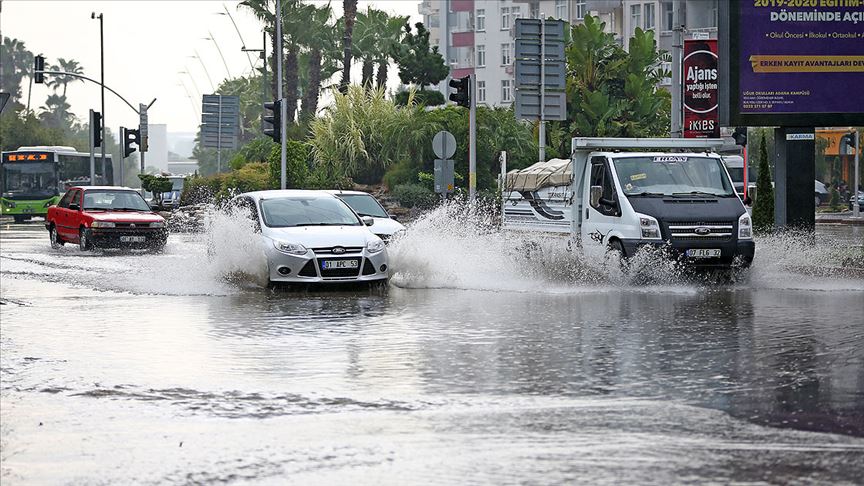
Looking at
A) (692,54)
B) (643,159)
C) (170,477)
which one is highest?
(692,54)

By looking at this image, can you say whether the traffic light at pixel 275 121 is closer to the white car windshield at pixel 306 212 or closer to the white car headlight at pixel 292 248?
the white car windshield at pixel 306 212

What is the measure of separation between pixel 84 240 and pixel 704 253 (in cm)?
1856

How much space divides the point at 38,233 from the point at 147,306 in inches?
1268

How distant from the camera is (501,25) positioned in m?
107

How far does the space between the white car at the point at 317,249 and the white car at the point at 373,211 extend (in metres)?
3.99

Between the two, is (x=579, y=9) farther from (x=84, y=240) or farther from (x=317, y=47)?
(x=84, y=240)

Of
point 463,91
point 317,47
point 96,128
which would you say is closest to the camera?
point 463,91

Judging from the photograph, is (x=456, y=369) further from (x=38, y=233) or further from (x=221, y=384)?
(x=38, y=233)

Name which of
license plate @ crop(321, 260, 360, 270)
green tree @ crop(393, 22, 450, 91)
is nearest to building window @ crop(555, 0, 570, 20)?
green tree @ crop(393, 22, 450, 91)

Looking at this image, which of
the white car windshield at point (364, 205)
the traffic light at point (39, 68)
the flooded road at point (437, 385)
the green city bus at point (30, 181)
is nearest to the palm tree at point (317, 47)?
the green city bus at point (30, 181)

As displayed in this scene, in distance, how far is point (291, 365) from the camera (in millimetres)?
12070

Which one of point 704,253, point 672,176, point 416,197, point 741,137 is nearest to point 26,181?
point 416,197

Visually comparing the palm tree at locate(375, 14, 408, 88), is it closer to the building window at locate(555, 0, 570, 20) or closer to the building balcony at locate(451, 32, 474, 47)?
the building window at locate(555, 0, 570, 20)

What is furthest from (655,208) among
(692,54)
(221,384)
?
(692,54)
